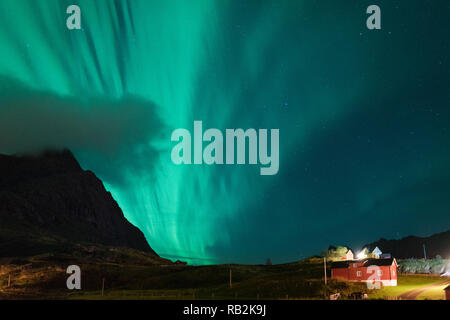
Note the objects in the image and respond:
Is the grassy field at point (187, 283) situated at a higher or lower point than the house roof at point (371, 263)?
lower

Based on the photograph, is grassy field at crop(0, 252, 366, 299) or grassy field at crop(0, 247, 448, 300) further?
grassy field at crop(0, 252, 366, 299)

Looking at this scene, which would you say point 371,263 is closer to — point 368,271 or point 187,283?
point 368,271

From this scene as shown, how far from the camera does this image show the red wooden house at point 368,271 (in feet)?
286

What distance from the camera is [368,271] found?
9319 centimetres

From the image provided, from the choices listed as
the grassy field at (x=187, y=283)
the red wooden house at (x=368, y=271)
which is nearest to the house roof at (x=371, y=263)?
the red wooden house at (x=368, y=271)

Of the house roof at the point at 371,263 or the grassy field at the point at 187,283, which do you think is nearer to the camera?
the grassy field at the point at 187,283

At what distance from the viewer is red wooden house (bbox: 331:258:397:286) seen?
286 feet

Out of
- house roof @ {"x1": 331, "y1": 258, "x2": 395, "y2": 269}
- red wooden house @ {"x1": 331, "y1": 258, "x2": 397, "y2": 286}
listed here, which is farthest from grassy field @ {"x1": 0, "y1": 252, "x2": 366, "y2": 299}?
red wooden house @ {"x1": 331, "y1": 258, "x2": 397, "y2": 286}

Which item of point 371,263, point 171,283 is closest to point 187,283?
point 171,283

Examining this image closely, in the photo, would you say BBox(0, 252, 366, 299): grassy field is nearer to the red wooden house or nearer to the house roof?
the house roof

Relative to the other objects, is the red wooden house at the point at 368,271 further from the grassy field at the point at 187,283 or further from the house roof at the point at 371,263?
the grassy field at the point at 187,283

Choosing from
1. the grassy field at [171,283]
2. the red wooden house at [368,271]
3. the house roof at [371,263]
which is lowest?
the grassy field at [171,283]
